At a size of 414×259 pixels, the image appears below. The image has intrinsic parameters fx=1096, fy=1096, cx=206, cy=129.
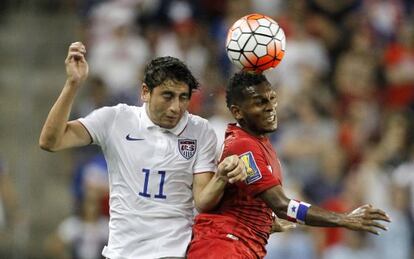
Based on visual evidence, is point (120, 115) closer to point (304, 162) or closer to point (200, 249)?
point (200, 249)

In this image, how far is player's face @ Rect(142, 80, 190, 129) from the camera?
6766 millimetres

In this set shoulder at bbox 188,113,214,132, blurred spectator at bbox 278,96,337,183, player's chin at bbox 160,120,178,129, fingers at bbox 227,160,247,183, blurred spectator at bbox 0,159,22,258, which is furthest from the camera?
blurred spectator at bbox 278,96,337,183

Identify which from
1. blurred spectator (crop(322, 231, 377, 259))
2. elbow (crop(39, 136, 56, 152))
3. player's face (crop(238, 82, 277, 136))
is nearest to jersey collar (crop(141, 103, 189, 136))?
player's face (crop(238, 82, 277, 136))

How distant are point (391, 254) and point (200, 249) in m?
5.17

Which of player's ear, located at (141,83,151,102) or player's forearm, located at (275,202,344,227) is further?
player's ear, located at (141,83,151,102)

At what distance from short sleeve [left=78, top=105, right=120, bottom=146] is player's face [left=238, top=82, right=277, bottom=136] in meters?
0.83

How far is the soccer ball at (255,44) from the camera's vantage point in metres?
6.95

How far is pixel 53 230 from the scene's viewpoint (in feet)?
41.7

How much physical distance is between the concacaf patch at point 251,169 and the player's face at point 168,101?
0.52m

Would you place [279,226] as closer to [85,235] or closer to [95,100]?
[85,235]

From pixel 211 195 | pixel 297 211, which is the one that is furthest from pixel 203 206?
pixel 297 211

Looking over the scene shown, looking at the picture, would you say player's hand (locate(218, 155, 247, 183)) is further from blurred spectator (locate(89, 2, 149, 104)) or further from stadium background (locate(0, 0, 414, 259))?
blurred spectator (locate(89, 2, 149, 104))

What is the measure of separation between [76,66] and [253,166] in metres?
1.22

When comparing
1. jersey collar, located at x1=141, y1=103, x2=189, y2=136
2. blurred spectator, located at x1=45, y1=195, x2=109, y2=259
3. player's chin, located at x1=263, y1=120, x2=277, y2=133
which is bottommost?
blurred spectator, located at x1=45, y1=195, x2=109, y2=259
